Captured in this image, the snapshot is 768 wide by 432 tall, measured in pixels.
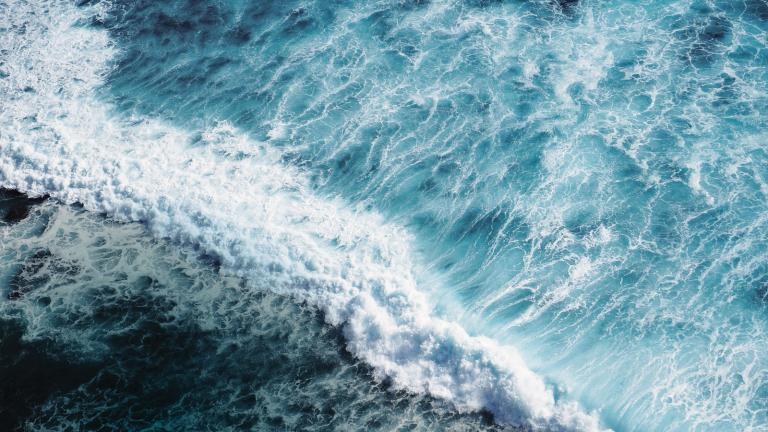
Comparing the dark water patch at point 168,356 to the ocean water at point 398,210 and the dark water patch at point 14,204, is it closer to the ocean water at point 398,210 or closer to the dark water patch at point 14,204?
the ocean water at point 398,210

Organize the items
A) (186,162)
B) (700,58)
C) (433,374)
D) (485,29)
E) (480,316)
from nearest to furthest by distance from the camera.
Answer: (433,374) < (480,316) < (186,162) < (700,58) < (485,29)

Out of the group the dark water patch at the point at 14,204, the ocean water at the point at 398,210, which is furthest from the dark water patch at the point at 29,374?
the dark water patch at the point at 14,204

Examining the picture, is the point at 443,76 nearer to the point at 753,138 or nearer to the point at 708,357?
the point at 753,138

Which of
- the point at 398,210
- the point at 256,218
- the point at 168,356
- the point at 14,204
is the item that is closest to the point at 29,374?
the point at 168,356

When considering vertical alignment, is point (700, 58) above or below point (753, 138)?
above

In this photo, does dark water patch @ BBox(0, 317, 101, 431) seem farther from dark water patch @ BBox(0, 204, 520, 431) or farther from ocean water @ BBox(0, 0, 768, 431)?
ocean water @ BBox(0, 0, 768, 431)

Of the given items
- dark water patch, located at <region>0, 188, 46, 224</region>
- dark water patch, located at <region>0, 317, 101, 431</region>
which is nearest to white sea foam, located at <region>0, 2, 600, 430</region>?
dark water patch, located at <region>0, 188, 46, 224</region>

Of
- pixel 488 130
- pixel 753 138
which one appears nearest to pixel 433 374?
pixel 488 130

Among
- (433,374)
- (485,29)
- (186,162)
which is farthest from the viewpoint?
(485,29)
